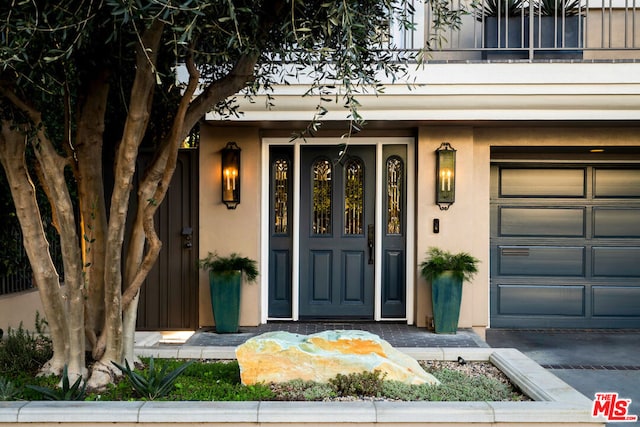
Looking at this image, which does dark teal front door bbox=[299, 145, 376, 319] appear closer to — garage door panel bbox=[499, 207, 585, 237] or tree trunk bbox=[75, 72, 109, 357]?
garage door panel bbox=[499, 207, 585, 237]

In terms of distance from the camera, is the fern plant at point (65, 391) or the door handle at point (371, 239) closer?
the fern plant at point (65, 391)

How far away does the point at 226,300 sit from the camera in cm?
716

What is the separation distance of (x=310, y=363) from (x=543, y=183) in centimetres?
490

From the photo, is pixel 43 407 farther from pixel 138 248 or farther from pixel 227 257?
pixel 227 257

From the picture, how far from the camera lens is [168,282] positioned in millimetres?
7715

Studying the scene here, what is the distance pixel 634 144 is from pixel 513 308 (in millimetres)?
2506

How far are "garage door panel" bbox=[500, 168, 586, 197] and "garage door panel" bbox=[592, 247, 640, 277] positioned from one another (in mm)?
801

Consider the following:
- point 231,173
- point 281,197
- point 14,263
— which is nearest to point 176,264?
point 231,173

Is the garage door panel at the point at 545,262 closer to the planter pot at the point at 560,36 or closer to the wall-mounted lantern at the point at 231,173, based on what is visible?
Answer: the planter pot at the point at 560,36

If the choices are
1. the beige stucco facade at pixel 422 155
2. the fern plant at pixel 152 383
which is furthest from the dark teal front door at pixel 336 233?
the fern plant at pixel 152 383

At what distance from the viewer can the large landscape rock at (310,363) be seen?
4.30m

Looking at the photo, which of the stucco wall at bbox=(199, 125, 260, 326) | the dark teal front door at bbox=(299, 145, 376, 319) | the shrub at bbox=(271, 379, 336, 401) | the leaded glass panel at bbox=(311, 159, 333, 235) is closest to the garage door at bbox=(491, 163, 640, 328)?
the dark teal front door at bbox=(299, 145, 376, 319)

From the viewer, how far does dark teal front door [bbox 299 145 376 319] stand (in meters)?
7.71

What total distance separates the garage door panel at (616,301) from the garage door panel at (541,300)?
203mm
